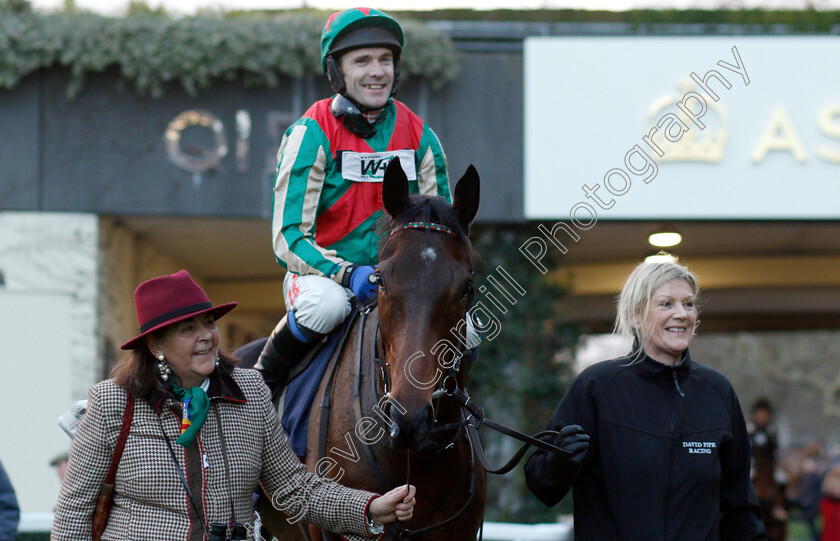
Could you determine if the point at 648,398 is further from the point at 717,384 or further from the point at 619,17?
the point at 619,17

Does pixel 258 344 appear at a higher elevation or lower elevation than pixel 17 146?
lower

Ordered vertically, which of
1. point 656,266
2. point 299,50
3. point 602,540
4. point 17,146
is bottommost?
point 602,540

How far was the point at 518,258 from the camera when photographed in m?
8.77

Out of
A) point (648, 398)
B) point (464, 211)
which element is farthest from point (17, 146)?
point (648, 398)

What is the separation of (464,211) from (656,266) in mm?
711

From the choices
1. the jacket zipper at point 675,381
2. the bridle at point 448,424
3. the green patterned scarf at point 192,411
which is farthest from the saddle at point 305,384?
the jacket zipper at point 675,381

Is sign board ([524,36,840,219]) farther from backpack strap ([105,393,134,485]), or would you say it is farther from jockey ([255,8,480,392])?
backpack strap ([105,393,134,485])

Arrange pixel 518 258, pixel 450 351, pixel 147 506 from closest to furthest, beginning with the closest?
pixel 147 506
pixel 450 351
pixel 518 258

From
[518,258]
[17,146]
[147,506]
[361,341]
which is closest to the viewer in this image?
[147,506]

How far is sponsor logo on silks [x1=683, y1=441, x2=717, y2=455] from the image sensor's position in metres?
3.07

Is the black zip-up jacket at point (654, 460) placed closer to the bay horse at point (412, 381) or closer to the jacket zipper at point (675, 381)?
the jacket zipper at point (675, 381)

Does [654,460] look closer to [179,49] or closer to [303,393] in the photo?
[303,393]

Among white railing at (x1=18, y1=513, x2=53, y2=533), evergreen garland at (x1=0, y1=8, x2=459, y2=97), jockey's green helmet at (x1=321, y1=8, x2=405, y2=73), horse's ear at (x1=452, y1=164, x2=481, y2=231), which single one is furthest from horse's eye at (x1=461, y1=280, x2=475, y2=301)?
evergreen garland at (x1=0, y1=8, x2=459, y2=97)

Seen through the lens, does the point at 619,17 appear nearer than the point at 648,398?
No
